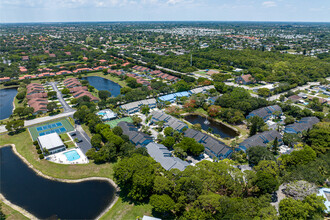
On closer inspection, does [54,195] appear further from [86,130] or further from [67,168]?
[86,130]

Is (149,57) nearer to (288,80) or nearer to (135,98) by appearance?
(135,98)

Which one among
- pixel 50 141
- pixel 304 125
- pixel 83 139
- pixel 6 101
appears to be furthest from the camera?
pixel 6 101

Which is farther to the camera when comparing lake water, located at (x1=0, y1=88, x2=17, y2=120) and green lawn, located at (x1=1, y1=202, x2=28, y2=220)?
lake water, located at (x1=0, y1=88, x2=17, y2=120)

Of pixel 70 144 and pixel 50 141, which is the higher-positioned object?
pixel 50 141

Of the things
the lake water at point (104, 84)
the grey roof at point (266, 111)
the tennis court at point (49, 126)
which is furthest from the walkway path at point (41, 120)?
the grey roof at point (266, 111)

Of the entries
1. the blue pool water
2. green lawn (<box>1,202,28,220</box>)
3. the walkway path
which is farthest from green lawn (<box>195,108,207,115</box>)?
green lawn (<box>1,202,28,220</box>)

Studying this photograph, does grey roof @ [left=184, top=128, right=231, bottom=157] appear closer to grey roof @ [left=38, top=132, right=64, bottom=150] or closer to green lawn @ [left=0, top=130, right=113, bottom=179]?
green lawn @ [left=0, top=130, right=113, bottom=179]

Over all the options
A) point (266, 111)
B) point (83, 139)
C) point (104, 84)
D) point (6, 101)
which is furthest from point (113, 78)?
point (266, 111)

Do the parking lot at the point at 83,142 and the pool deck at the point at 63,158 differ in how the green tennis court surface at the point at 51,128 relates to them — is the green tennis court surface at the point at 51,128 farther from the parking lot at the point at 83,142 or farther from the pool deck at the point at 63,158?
the pool deck at the point at 63,158
